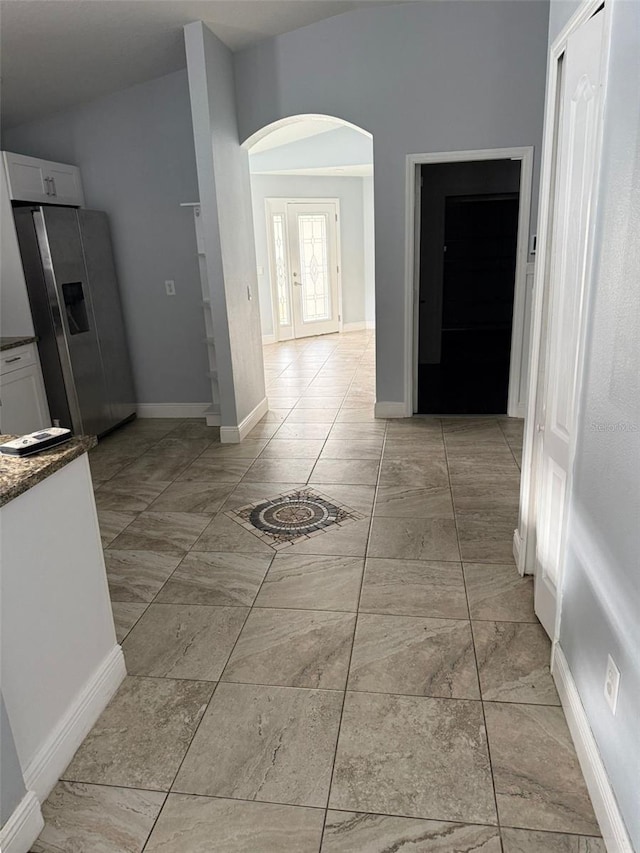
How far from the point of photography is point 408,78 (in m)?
4.15

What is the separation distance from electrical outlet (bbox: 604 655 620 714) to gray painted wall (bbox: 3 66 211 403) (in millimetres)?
4209

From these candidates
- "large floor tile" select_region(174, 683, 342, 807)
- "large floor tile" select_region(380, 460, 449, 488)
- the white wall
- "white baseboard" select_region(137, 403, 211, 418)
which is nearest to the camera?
"large floor tile" select_region(174, 683, 342, 807)

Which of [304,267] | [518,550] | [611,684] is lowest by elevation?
[518,550]

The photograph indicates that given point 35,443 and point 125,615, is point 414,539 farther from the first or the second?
point 35,443

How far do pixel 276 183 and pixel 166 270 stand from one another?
14.5 feet

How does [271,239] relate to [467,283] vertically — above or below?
above

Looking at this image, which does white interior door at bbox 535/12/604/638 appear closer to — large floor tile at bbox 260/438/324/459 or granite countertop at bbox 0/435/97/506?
granite countertop at bbox 0/435/97/506

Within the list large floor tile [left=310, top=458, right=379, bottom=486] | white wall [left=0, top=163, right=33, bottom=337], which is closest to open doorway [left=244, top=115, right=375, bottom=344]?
white wall [left=0, top=163, right=33, bottom=337]

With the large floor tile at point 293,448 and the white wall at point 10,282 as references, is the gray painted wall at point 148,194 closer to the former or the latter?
the white wall at point 10,282

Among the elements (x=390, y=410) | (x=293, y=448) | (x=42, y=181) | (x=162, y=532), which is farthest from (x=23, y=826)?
(x=42, y=181)

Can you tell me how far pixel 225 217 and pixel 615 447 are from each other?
3.45 m

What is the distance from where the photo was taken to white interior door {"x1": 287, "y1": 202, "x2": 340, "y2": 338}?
891 centimetres

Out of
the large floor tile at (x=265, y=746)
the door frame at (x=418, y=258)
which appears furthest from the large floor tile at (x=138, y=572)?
the door frame at (x=418, y=258)

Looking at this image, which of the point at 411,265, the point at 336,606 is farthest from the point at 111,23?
the point at 336,606
